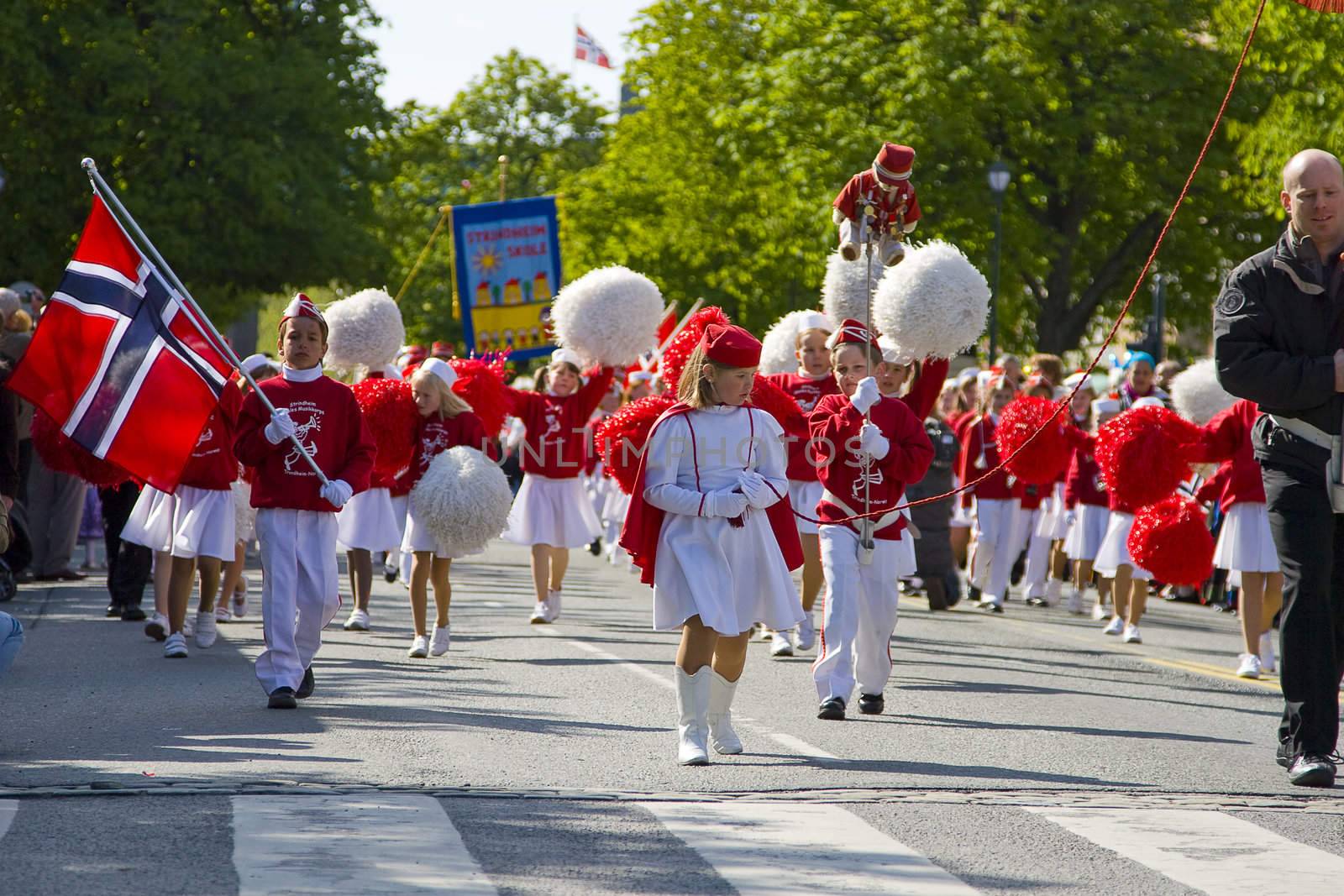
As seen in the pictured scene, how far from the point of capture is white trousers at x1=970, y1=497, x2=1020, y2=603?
695 inches

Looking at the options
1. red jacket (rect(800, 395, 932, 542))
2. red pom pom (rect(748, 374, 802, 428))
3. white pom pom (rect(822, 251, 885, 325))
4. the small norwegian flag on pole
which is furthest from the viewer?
the small norwegian flag on pole

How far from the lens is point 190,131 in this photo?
37.6m

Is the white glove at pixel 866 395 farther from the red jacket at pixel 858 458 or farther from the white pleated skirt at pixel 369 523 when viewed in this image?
the white pleated skirt at pixel 369 523

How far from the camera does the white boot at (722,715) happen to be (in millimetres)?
8281

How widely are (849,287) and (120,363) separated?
4.10 meters

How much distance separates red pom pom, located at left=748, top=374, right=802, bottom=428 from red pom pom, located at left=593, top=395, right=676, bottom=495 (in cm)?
115

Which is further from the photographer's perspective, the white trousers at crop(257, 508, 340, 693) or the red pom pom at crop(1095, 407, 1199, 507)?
the red pom pom at crop(1095, 407, 1199, 507)

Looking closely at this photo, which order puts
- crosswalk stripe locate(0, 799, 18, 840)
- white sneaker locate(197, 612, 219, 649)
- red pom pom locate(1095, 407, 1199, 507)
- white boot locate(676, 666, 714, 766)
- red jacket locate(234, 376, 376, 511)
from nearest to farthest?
crosswalk stripe locate(0, 799, 18, 840) → white boot locate(676, 666, 714, 766) → red jacket locate(234, 376, 376, 511) → white sneaker locate(197, 612, 219, 649) → red pom pom locate(1095, 407, 1199, 507)

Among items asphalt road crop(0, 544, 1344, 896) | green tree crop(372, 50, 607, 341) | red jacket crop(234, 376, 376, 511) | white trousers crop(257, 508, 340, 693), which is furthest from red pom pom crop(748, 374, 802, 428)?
green tree crop(372, 50, 607, 341)

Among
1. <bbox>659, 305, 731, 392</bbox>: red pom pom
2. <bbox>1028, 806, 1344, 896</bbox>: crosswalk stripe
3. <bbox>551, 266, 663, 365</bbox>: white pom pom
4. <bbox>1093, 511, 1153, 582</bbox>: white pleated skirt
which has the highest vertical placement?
<bbox>551, 266, 663, 365</bbox>: white pom pom

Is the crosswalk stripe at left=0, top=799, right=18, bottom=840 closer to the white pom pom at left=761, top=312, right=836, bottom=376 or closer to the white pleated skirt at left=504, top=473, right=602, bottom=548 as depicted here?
the white pom pom at left=761, top=312, right=836, bottom=376

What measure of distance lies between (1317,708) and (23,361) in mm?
5904

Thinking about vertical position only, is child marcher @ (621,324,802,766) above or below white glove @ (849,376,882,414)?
below

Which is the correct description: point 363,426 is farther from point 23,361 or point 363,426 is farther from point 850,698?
point 850,698
